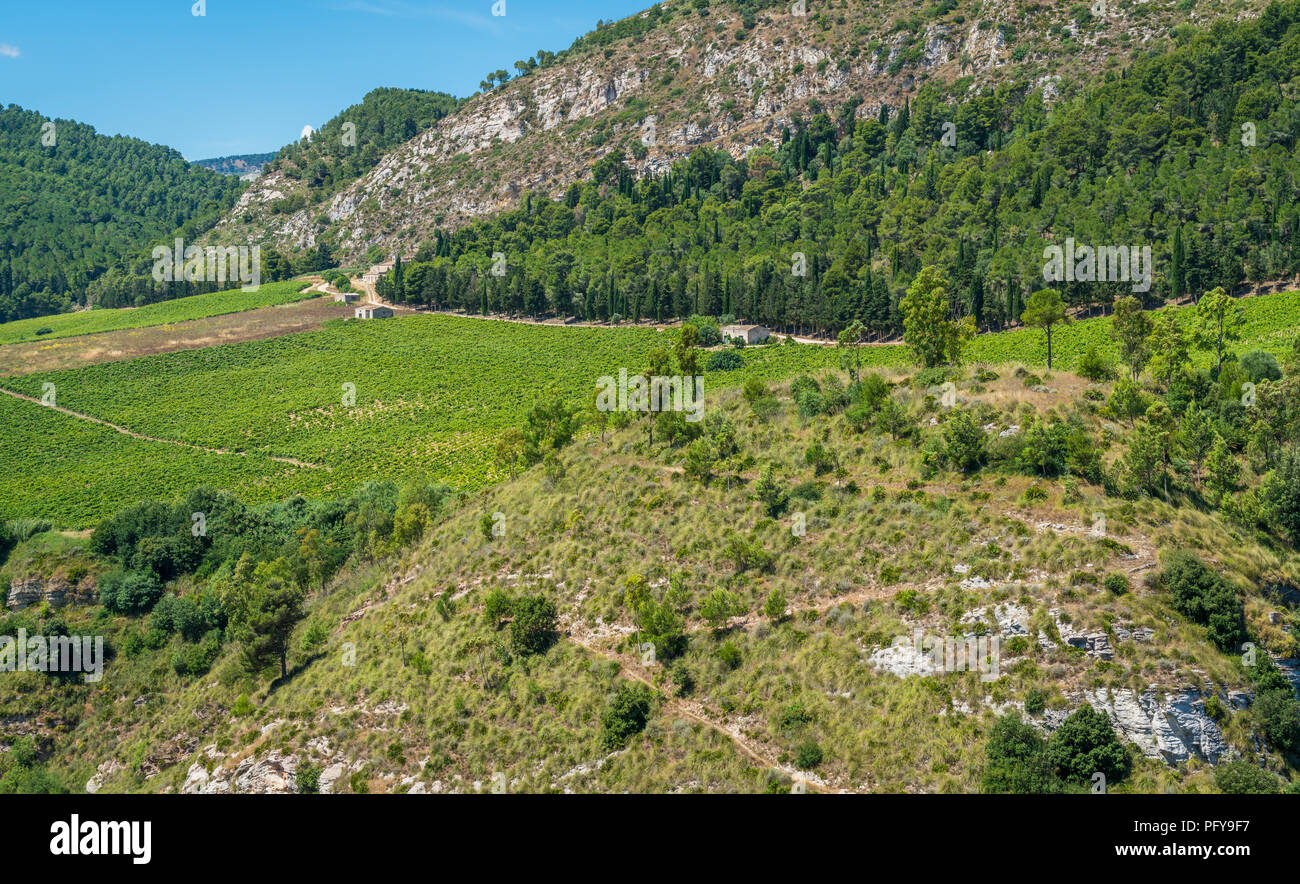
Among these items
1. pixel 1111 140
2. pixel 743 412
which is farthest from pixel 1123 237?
pixel 743 412

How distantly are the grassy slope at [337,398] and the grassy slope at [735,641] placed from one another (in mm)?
27368

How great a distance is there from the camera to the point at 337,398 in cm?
11725

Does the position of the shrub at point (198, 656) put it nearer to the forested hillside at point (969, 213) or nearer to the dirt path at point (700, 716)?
the dirt path at point (700, 716)

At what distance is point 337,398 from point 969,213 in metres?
102

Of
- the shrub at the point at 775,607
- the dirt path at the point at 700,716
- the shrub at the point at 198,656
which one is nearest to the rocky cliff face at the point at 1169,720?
the dirt path at the point at 700,716

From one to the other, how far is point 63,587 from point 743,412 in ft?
189

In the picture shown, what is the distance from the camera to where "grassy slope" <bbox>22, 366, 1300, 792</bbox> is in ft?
104

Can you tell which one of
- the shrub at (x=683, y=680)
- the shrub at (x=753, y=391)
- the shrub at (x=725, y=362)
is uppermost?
the shrub at (x=725, y=362)

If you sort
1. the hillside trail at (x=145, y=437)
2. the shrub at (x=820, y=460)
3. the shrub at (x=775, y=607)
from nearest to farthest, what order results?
1. the shrub at (x=775, y=607)
2. the shrub at (x=820, y=460)
3. the hillside trail at (x=145, y=437)

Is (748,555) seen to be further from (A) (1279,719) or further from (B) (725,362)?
(B) (725,362)

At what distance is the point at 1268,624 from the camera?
31453 millimetres

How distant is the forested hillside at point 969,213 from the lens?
106500 mm

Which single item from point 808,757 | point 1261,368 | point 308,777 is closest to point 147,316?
point 308,777

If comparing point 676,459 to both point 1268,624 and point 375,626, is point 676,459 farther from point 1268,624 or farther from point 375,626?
point 1268,624
